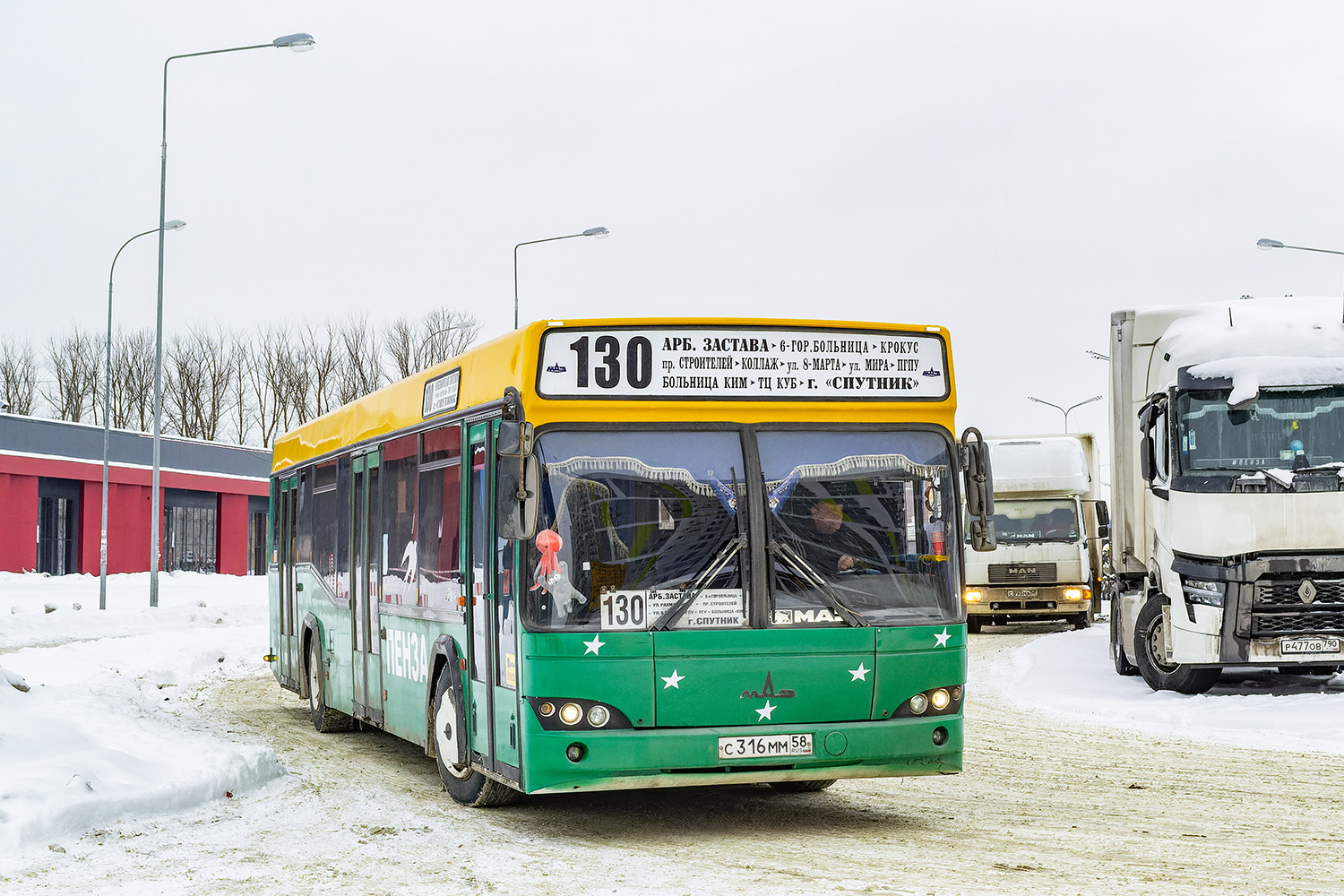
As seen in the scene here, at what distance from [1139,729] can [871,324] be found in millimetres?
6406

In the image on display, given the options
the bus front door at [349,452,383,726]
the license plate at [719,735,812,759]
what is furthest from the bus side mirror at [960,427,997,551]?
the bus front door at [349,452,383,726]

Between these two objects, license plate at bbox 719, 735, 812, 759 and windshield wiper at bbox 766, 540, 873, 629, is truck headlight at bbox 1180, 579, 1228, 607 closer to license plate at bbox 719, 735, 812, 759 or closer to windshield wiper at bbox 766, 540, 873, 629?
windshield wiper at bbox 766, 540, 873, 629

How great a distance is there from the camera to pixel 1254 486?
48.7 ft

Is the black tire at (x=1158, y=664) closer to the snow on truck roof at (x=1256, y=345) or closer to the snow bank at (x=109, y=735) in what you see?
the snow on truck roof at (x=1256, y=345)

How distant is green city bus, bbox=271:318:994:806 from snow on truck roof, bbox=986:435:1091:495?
18655 millimetres

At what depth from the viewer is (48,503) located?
48.3 metres

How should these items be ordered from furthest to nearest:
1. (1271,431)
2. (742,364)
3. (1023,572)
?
(1023,572), (1271,431), (742,364)

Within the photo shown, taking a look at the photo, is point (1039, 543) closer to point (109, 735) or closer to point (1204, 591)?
point (1204, 591)

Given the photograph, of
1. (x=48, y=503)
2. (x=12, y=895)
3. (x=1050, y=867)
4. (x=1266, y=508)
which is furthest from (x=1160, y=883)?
(x=48, y=503)

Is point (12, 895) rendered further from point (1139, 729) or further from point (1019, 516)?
point (1019, 516)

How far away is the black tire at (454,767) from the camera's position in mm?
9414

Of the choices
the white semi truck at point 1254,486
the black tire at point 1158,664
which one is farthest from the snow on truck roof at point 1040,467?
the white semi truck at point 1254,486

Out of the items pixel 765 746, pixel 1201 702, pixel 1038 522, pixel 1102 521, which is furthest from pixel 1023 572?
pixel 765 746

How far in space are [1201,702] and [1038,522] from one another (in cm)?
1222
